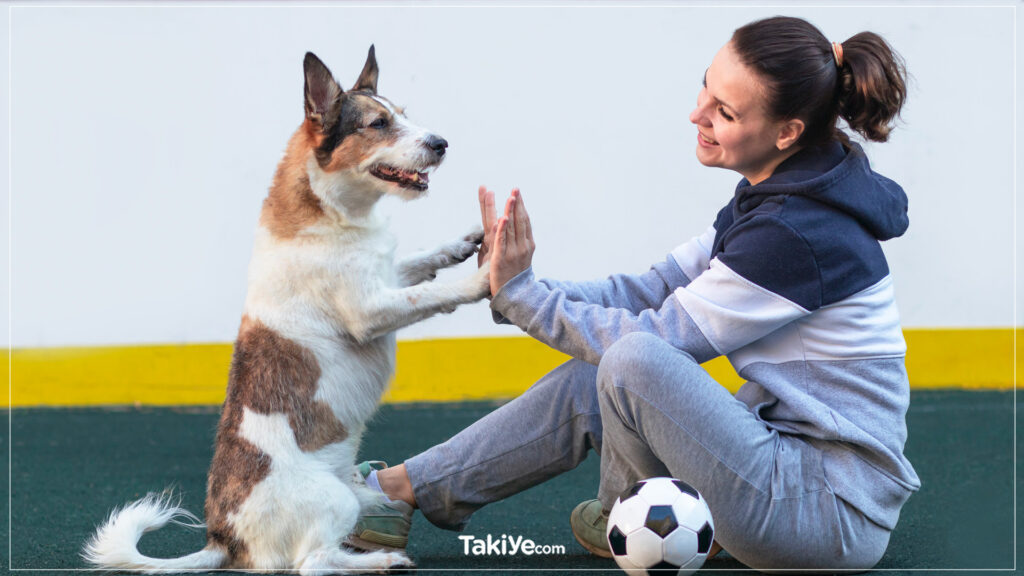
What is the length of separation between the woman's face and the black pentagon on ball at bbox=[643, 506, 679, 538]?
2.34 feet

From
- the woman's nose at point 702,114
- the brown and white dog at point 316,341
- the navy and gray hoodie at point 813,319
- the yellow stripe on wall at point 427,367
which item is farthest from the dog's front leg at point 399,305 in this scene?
the yellow stripe on wall at point 427,367

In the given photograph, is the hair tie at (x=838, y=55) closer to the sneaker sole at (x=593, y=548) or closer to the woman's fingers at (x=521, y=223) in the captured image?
the woman's fingers at (x=521, y=223)

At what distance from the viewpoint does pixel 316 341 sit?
216 cm

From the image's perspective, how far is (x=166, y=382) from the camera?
4.82 meters

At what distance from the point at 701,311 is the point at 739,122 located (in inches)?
15.3

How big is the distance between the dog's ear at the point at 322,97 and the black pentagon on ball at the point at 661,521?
118 centimetres

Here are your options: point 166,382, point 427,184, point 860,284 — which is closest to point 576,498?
point 427,184

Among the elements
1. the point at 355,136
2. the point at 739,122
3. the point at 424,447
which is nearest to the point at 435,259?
the point at 355,136

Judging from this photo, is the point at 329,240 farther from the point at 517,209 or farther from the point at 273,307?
the point at 517,209

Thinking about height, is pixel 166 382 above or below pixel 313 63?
below

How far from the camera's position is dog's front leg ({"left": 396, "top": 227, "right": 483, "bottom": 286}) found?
2.39 meters

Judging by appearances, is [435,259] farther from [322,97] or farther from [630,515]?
[630,515]

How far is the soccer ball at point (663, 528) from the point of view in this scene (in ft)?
5.74

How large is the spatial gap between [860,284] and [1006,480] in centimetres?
180
